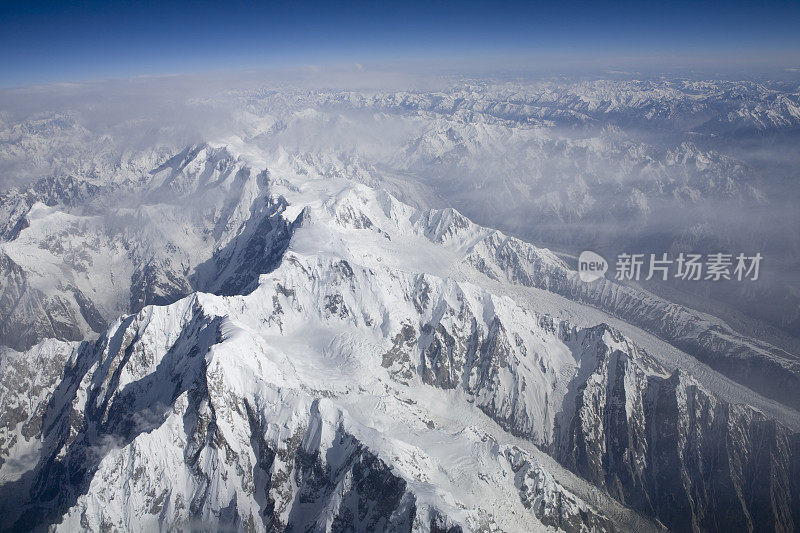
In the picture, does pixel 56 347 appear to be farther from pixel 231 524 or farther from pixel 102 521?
pixel 231 524

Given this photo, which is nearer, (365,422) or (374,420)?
(365,422)

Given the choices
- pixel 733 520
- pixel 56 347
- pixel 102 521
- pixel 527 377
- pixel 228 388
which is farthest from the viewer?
pixel 527 377

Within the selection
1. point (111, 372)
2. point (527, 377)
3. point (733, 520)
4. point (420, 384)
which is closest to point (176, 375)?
point (111, 372)

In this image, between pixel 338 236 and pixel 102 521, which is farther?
pixel 338 236

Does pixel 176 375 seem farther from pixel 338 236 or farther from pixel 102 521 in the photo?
pixel 338 236

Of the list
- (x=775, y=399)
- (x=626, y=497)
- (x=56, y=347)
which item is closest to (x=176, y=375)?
(x=56, y=347)

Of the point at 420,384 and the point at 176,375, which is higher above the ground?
the point at 176,375

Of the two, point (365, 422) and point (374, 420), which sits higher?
point (365, 422)

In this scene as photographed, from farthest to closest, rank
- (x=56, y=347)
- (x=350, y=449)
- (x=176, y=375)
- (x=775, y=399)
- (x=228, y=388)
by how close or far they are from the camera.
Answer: (x=775, y=399) < (x=56, y=347) < (x=176, y=375) < (x=228, y=388) < (x=350, y=449)

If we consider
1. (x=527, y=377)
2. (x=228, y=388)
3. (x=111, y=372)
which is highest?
(x=228, y=388)
